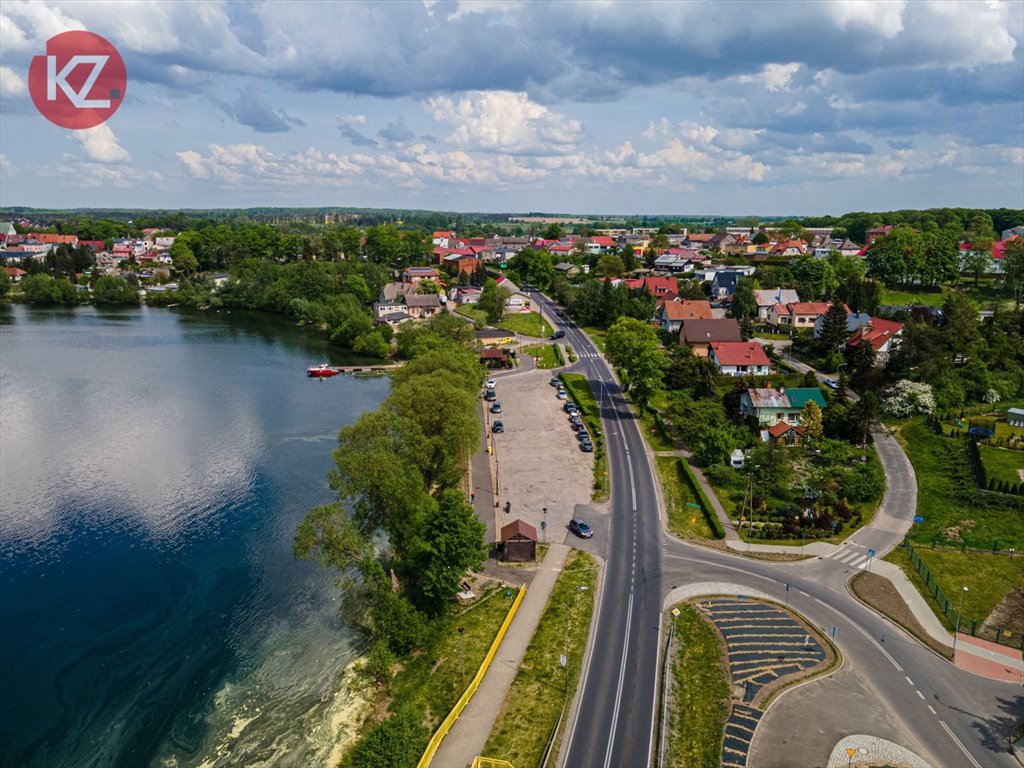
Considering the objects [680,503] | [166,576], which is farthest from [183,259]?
[680,503]

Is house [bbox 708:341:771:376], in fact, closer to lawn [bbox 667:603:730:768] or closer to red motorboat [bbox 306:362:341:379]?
lawn [bbox 667:603:730:768]

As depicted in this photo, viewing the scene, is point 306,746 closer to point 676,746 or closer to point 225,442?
point 676,746

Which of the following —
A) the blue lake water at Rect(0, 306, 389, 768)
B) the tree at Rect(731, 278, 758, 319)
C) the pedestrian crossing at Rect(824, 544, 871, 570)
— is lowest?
the blue lake water at Rect(0, 306, 389, 768)

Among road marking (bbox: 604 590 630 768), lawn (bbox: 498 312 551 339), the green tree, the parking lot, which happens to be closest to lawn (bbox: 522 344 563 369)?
lawn (bbox: 498 312 551 339)

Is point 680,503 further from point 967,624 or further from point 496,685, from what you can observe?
point 496,685

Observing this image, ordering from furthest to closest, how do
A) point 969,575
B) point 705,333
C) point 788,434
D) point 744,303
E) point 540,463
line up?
point 744,303 → point 705,333 → point 788,434 → point 540,463 → point 969,575

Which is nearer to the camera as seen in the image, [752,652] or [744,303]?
[752,652]

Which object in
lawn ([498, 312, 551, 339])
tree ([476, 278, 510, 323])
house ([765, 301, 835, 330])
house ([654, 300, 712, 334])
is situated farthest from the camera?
tree ([476, 278, 510, 323])
